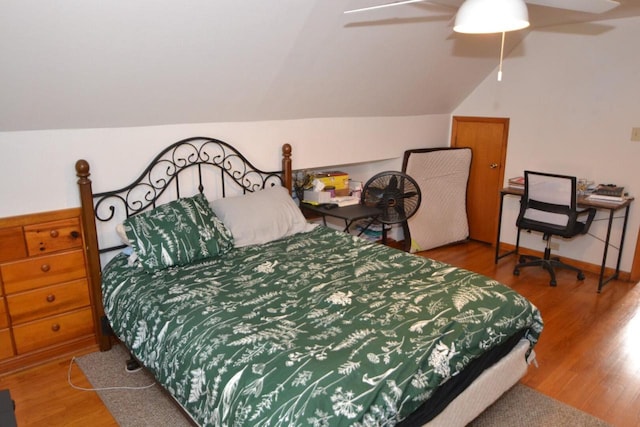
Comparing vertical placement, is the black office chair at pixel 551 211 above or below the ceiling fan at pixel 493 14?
below

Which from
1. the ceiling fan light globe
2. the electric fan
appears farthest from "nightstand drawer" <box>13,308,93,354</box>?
the ceiling fan light globe

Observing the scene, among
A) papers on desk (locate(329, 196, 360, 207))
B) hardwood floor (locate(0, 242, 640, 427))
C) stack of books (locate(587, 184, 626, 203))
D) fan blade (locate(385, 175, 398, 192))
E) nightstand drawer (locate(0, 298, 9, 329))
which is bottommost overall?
hardwood floor (locate(0, 242, 640, 427))

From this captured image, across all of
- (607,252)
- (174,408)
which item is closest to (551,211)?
(607,252)

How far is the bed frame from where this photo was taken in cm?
285

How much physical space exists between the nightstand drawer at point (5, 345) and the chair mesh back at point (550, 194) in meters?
3.99

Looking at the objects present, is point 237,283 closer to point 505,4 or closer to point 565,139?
point 505,4

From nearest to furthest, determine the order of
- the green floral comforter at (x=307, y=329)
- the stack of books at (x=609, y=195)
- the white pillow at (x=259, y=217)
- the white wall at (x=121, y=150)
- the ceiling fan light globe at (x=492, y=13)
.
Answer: the green floral comforter at (x=307, y=329) < the ceiling fan light globe at (x=492, y=13) < the white wall at (x=121, y=150) < the white pillow at (x=259, y=217) < the stack of books at (x=609, y=195)

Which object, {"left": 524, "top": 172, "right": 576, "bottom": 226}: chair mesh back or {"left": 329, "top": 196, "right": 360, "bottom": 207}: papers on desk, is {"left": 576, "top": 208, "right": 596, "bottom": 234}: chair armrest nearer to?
{"left": 524, "top": 172, "right": 576, "bottom": 226}: chair mesh back

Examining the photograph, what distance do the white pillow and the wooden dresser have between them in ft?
3.04

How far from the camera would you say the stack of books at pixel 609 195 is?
390cm

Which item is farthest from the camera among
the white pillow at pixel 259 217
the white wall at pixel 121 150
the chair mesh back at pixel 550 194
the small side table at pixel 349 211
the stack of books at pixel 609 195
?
the stack of books at pixel 609 195

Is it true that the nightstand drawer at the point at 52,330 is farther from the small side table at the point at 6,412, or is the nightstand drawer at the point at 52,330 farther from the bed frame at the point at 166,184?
the small side table at the point at 6,412

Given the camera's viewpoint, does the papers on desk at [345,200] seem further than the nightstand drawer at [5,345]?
Yes

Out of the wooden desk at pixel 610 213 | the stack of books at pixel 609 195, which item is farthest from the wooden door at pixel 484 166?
the stack of books at pixel 609 195
